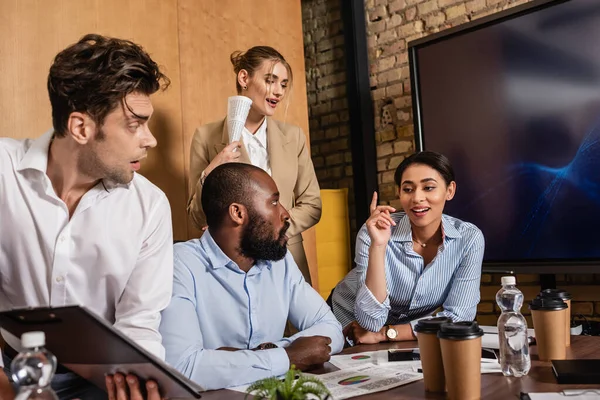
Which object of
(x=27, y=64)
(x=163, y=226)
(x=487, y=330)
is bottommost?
(x=487, y=330)

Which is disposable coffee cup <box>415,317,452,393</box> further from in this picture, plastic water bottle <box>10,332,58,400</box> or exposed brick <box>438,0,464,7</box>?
exposed brick <box>438,0,464,7</box>

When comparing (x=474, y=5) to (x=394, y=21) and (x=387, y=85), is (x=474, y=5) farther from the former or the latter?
(x=387, y=85)

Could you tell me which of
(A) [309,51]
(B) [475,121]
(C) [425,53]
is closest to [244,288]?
(B) [475,121]

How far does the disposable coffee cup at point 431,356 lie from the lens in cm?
121

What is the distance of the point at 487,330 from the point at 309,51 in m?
3.44

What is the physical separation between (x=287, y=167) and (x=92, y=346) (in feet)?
5.98

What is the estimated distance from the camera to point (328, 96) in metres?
4.72

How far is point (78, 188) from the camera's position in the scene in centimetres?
148

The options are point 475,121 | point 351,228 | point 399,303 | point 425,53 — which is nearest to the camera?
point 399,303

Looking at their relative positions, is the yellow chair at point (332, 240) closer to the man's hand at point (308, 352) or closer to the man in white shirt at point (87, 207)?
the man's hand at point (308, 352)

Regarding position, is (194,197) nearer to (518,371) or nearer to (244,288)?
(244,288)

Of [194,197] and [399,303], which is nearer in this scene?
[399,303]

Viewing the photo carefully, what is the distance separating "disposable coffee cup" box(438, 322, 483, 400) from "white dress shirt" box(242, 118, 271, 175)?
1.68m

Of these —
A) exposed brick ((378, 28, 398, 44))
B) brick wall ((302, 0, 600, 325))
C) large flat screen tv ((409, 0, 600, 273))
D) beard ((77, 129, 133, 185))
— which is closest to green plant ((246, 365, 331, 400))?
beard ((77, 129, 133, 185))
